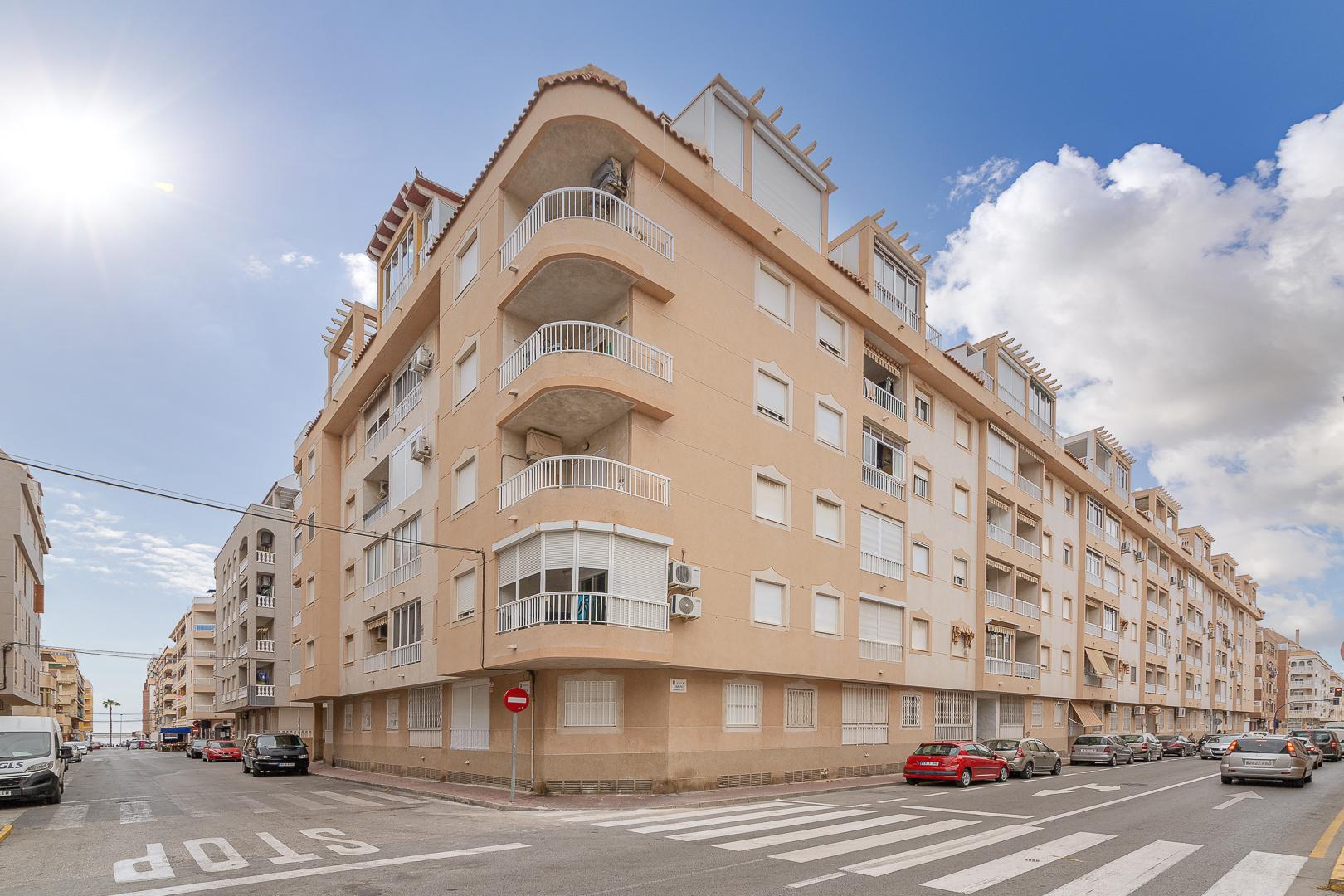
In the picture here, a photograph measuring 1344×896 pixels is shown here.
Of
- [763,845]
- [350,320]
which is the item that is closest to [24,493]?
[350,320]

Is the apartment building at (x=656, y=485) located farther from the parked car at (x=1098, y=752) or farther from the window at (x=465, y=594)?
the parked car at (x=1098, y=752)

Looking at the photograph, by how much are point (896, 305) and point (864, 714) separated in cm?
1426

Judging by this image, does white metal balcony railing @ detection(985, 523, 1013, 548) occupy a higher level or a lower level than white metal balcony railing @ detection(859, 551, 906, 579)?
higher

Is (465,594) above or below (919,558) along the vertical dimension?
below

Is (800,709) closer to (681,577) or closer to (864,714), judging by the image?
(864,714)

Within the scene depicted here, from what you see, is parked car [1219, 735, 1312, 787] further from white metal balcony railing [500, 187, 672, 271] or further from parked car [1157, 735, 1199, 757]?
parked car [1157, 735, 1199, 757]

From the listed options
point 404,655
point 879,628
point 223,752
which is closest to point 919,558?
point 879,628

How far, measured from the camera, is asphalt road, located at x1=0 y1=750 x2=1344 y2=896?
9.14 metres

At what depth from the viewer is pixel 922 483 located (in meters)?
29.7

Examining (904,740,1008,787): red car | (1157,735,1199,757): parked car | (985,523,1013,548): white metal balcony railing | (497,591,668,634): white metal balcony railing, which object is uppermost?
(985,523,1013,548): white metal balcony railing

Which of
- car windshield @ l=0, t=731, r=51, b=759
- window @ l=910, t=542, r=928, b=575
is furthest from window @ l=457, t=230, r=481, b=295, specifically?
window @ l=910, t=542, r=928, b=575

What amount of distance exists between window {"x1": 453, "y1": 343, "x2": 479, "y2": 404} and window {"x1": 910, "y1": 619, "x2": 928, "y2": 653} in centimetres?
1645

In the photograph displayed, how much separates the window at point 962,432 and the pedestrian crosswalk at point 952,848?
63.4 feet

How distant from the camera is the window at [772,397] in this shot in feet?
74.5
